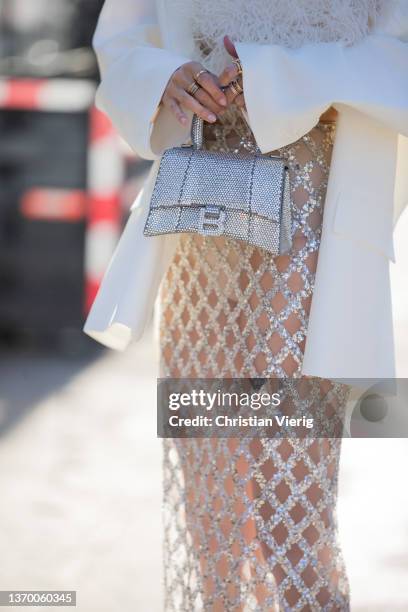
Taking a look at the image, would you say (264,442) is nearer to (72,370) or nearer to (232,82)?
(232,82)

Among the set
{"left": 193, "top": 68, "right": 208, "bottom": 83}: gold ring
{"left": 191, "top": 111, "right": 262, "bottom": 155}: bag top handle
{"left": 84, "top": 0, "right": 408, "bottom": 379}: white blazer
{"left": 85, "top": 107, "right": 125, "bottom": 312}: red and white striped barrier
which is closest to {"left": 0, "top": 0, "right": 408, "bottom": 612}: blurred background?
{"left": 85, "top": 107, "right": 125, "bottom": 312}: red and white striped barrier

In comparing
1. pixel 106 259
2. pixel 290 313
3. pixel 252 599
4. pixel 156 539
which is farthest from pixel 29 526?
pixel 106 259

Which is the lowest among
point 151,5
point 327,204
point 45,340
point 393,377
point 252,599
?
point 252,599

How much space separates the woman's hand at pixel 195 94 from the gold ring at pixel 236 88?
2cm

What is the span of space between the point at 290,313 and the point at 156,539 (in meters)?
1.52

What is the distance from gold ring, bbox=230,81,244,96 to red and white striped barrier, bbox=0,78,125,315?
330 cm

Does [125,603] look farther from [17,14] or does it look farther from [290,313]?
[17,14]

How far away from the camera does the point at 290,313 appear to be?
212 cm

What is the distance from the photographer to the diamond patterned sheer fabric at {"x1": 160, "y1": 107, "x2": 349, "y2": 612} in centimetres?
211

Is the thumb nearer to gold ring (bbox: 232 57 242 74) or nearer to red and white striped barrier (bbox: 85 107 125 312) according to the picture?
gold ring (bbox: 232 57 242 74)

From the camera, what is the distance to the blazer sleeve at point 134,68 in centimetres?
221

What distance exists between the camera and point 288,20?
6.87 ft

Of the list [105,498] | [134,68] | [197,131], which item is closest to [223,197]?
[197,131]

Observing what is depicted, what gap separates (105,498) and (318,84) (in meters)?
2.11
